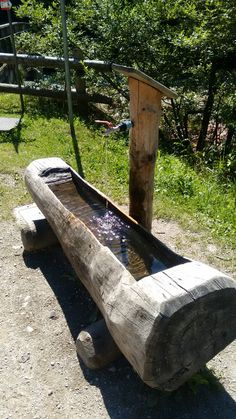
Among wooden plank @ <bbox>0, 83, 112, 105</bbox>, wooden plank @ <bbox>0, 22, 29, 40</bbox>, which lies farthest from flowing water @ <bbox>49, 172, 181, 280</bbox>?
wooden plank @ <bbox>0, 22, 29, 40</bbox>

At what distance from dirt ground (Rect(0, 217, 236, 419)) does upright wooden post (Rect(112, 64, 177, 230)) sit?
37.6 inches

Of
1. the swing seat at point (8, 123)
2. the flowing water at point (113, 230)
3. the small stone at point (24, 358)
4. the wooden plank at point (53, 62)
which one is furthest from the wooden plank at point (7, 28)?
the small stone at point (24, 358)

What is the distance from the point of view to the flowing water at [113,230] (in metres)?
3.23

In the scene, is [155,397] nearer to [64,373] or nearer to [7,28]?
[64,373]

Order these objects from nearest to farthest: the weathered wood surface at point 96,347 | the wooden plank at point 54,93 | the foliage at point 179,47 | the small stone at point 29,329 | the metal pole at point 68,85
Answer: the weathered wood surface at point 96,347, the small stone at point 29,329, the metal pole at point 68,85, the foliage at point 179,47, the wooden plank at point 54,93

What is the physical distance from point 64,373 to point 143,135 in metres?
1.91

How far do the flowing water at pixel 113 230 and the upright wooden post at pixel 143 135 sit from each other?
0.24 m

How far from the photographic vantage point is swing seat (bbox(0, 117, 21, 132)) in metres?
7.36

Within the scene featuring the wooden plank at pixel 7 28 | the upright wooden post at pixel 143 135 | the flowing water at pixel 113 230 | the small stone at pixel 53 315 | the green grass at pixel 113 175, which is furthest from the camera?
the wooden plank at pixel 7 28

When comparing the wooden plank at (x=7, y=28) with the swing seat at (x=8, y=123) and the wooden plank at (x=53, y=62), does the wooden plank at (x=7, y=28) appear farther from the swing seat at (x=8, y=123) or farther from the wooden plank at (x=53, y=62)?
the swing seat at (x=8, y=123)

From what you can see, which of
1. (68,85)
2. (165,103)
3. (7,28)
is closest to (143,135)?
(68,85)

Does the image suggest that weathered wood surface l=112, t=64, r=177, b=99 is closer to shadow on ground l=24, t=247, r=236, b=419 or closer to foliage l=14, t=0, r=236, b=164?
shadow on ground l=24, t=247, r=236, b=419

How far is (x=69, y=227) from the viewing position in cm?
332

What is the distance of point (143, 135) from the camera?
11.0 ft
